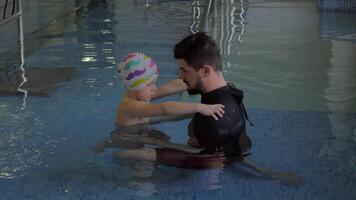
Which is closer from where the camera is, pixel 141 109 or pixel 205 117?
pixel 205 117

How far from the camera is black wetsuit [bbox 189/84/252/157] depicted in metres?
2.96

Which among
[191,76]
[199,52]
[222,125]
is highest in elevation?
[199,52]

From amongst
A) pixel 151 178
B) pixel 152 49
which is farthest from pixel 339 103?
pixel 152 49

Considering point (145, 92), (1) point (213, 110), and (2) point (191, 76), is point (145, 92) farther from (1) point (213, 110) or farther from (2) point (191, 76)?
(1) point (213, 110)

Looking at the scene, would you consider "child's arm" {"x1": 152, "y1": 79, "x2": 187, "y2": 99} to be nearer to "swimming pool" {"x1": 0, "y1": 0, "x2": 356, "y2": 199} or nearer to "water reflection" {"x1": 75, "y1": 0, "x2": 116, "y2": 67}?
"swimming pool" {"x1": 0, "y1": 0, "x2": 356, "y2": 199}

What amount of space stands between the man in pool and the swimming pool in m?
0.06

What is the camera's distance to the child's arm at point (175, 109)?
9.29 feet

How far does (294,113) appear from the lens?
3957 mm

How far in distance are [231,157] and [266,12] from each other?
5.26 m

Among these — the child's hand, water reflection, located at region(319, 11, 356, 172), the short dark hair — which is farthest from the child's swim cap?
water reflection, located at region(319, 11, 356, 172)

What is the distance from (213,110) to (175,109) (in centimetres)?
18

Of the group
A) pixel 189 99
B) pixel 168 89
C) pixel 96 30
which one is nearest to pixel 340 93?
pixel 189 99

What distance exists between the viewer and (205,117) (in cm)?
295

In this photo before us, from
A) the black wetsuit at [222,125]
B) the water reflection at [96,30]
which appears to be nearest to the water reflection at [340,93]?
the black wetsuit at [222,125]
